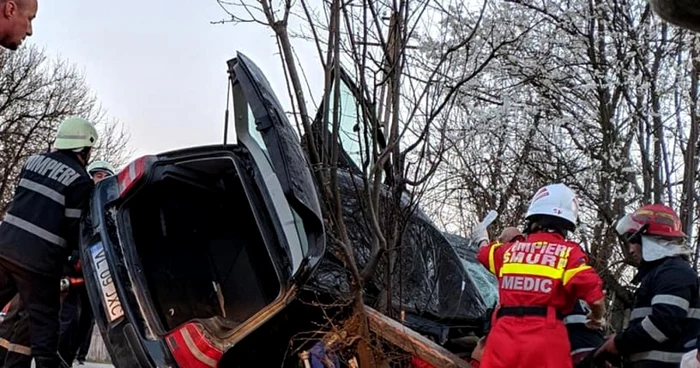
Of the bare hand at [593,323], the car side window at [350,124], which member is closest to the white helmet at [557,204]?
the bare hand at [593,323]

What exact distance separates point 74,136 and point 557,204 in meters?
2.86

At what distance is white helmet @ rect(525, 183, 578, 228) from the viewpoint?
4188mm

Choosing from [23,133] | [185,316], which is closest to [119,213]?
[185,316]

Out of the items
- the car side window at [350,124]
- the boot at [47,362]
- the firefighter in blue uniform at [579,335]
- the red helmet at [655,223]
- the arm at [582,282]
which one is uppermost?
the car side window at [350,124]

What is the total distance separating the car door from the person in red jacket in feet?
3.90

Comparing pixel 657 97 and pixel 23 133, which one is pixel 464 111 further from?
pixel 23 133

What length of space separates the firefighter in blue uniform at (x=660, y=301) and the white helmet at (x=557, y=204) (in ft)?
1.27

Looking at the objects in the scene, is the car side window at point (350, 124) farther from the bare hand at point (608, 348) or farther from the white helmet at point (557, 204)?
the bare hand at point (608, 348)

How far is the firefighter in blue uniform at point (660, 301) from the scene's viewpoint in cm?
388

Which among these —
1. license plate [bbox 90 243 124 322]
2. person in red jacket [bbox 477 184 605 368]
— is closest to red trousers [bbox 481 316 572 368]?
person in red jacket [bbox 477 184 605 368]

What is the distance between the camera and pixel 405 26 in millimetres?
4004

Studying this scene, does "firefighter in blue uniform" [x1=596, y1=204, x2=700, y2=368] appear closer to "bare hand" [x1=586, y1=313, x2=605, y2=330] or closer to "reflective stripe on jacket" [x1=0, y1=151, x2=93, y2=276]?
"bare hand" [x1=586, y1=313, x2=605, y2=330]

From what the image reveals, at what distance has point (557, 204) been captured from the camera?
13.8 feet

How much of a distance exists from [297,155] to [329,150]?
41 centimetres
